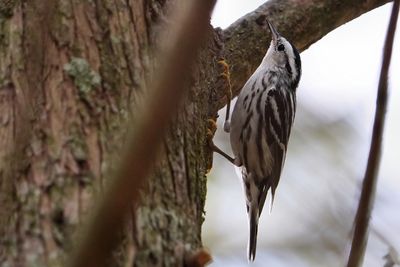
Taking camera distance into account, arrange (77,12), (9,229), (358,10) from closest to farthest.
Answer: (9,229), (77,12), (358,10)

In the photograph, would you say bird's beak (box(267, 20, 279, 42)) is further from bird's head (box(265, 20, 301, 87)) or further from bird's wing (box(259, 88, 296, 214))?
bird's wing (box(259, 88, 296, 214))

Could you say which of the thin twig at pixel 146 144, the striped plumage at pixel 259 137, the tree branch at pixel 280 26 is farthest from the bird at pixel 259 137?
the thin twig at pixel 146 144

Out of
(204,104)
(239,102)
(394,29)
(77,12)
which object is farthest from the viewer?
(239,102)

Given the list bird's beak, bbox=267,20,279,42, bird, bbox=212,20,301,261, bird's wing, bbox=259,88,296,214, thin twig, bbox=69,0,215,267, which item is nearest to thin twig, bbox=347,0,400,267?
thin twig, bbox=69,0,215,267

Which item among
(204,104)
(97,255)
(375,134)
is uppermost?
(204,104)

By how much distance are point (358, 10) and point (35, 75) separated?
9.44 ft

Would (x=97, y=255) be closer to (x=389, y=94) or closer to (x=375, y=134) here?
(x=375, y=134)

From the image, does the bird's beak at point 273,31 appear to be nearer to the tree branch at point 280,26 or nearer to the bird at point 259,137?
the tree branch at point 280,26

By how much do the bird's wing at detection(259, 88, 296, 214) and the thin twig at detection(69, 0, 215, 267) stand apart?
159 inches

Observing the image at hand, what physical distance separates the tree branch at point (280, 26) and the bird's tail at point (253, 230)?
3.06 feet

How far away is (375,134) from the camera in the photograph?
4.75ft

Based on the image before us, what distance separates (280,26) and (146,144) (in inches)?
136

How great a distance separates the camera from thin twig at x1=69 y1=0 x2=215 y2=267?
105cm

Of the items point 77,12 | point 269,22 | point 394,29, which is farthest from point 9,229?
point 269,22
